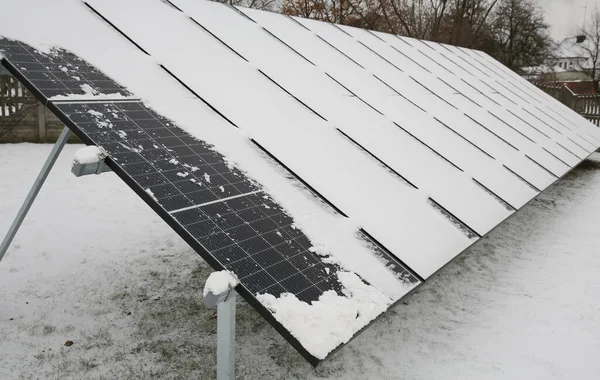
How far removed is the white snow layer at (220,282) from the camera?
217 centimetres

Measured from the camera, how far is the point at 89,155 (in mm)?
2518

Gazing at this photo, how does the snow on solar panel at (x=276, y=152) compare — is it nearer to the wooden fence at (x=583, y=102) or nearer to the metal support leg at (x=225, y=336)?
the metal support leg at (x=225, y=336)

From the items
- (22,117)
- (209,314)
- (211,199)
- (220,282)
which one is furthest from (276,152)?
(22,117)

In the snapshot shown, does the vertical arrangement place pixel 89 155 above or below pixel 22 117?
above

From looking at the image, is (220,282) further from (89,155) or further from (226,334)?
(89,155)

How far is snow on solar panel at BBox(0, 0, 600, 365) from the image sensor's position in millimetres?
2520

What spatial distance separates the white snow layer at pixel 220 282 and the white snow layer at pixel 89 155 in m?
0.93

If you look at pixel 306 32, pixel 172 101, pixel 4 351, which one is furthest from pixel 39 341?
pixel 306 32

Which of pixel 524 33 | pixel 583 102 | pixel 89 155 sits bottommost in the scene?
pixel 583 102

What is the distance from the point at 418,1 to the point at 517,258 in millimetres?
18104

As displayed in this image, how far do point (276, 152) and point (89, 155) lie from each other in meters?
1.33

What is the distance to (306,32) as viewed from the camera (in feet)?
21.7

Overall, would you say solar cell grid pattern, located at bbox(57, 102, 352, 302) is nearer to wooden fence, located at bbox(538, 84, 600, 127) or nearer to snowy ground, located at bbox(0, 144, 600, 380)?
snowy ground, located at bbox(0, 144, 600, 380)

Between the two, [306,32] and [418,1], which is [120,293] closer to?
[306,32]
